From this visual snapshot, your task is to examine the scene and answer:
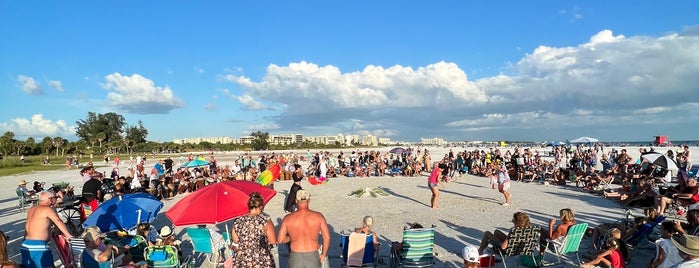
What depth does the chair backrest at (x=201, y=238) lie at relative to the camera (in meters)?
6.12

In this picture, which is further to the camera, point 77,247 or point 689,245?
point 77,247

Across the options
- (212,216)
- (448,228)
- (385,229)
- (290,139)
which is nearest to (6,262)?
(212,216)

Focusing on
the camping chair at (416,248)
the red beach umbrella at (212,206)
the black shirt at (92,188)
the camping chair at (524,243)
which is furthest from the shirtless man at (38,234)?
the camping chair at (524,243)

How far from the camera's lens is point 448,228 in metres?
8.92

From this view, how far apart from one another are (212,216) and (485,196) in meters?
10.8

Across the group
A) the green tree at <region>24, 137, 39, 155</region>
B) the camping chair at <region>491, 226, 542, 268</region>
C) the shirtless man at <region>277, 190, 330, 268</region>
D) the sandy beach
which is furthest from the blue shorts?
the green tree at <region>24, 137, 39, 155</region>

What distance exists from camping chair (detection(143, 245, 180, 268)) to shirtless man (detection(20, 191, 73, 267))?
103cm

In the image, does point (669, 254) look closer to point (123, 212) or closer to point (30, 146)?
point (123, 212)

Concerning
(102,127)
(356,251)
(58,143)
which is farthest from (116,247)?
(102,127)

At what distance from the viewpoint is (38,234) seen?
15.9 ft

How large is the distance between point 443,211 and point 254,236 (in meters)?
7.88

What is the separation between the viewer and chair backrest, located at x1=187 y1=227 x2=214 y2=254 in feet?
20.1

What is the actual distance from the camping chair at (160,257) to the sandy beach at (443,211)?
1.18 meters

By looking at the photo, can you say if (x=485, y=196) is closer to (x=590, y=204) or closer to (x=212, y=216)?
(x=590, y=204)
